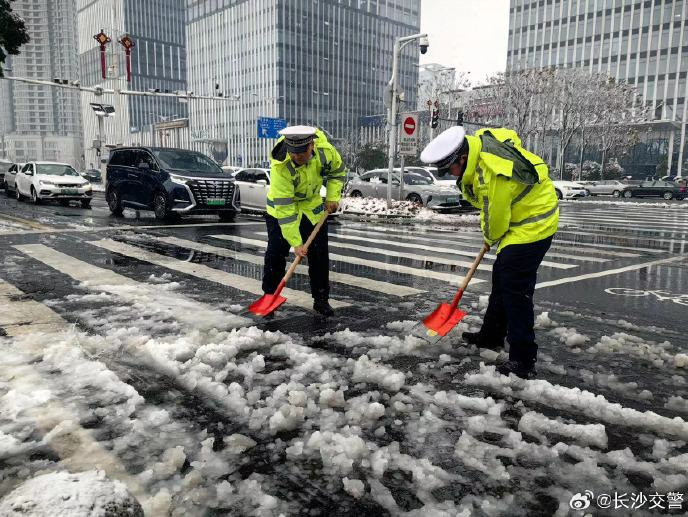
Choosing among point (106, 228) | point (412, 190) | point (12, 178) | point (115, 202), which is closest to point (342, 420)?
point (106, 228)

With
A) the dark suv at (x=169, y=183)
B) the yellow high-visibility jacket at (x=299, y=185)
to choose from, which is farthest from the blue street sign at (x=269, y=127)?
the yellow high-visibility jacket at (x=299, y=185)

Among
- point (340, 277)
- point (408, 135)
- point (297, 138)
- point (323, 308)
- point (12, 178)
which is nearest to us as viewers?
point (297, 138)

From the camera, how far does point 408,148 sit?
17797 millimetres

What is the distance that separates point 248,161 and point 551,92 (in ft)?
232

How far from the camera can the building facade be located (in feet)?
A: 410

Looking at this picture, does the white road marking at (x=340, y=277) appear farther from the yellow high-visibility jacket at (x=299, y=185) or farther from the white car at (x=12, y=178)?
the white car at (x=12, y=178)

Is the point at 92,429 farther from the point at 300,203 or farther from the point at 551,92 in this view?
the point at 551,92

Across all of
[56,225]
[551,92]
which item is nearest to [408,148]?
[56,225]

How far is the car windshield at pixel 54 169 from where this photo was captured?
1867 cm

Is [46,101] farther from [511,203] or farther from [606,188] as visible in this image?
[511,203]

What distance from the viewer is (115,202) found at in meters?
15.2

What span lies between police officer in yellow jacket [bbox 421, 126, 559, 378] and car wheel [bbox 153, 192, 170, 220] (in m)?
10.6

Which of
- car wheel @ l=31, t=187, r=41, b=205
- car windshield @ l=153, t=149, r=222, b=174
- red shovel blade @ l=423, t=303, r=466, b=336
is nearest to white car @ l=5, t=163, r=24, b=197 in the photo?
car wheel @ l=31, t=187, r=41, b=205

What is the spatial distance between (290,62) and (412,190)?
271 ft
